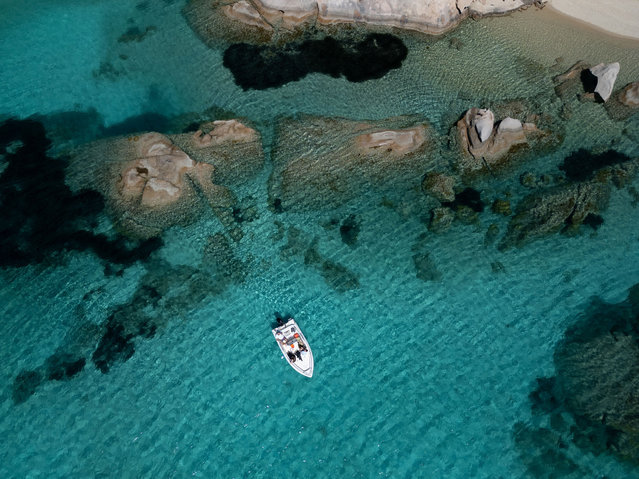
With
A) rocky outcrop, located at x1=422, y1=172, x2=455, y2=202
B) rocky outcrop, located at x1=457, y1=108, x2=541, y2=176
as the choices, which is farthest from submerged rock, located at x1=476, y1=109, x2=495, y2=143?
rocky outcrop, located at x1=422, y1=172, x2=455, y2=202

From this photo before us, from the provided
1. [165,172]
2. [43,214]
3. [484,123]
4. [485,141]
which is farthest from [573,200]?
[43,214]

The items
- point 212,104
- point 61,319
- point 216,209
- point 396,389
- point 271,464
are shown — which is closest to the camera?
point 271,464

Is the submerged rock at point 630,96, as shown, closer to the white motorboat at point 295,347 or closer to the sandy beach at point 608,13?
the sandy beach at point 608,13

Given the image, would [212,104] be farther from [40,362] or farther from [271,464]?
[271,464]

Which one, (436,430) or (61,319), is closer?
(436,430)

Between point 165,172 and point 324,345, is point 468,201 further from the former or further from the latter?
point 165,172

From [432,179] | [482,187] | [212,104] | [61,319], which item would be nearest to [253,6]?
[212,104]
